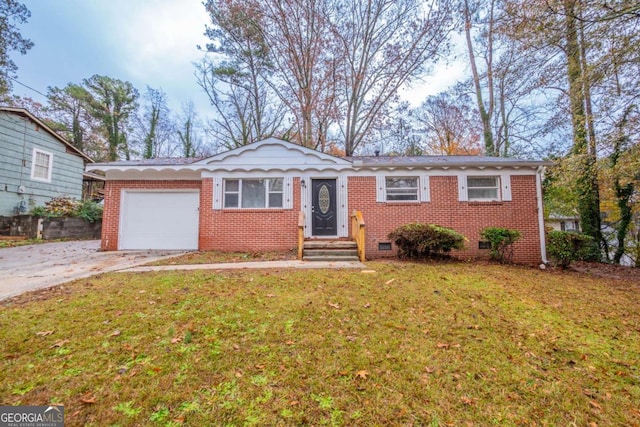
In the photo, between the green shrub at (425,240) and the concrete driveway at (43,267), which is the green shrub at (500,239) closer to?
the green shrub at (425,240)

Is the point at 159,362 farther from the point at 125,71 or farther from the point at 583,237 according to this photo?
the point at 125,71

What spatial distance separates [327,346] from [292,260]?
4653mm

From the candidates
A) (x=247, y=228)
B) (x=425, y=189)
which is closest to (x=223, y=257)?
(x=247, y=228)

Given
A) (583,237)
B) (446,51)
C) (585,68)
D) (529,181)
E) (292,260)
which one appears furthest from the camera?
(446,51)

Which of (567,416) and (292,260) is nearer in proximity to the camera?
(567,416)

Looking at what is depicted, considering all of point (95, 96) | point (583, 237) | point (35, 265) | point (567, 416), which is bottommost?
point (567, 416)

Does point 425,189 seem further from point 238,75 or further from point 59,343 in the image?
point 238,75

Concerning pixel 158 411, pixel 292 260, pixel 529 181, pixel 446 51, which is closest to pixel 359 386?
pixel 158 411

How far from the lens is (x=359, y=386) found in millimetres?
2199

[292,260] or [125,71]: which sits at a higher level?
[125,71]

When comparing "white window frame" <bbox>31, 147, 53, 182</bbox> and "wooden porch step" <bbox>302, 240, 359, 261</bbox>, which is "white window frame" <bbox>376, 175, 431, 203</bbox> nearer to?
"wooden porch step" <bbox>302, 240, 359, 261</bbox>

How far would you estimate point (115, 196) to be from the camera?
9547mm

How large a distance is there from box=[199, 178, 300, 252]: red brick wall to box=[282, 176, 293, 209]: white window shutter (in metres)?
0.14

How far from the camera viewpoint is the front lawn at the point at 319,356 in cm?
196
